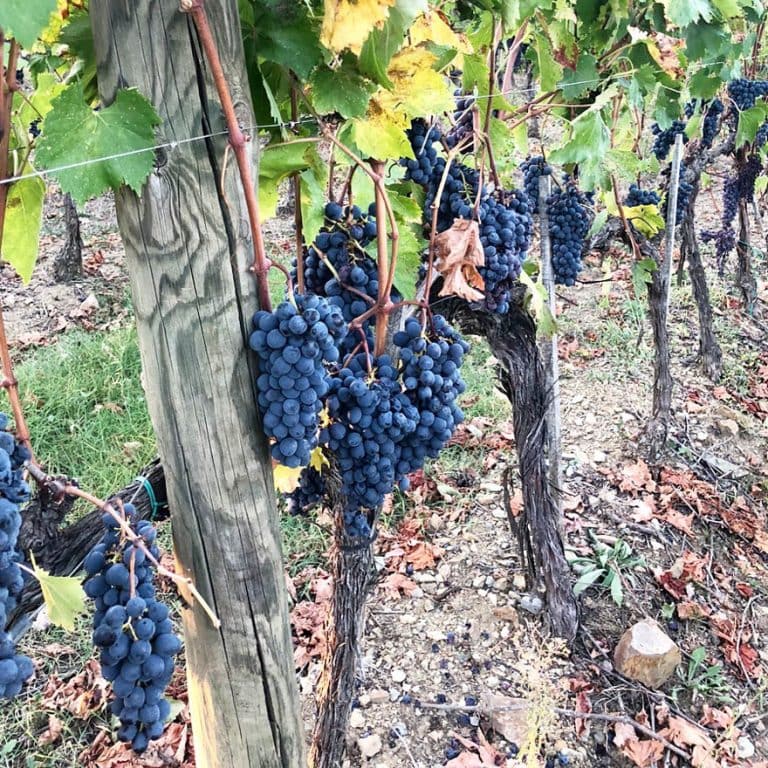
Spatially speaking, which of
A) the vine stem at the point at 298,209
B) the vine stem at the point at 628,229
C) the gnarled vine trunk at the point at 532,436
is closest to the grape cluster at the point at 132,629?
the vine stem at the point at 298,209

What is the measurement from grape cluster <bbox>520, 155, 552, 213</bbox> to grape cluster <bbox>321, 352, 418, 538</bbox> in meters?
1.48

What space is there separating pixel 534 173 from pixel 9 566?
2.40 metres

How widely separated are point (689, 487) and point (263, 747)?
2.97m

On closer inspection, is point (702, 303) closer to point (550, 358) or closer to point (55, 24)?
point (550, 358)

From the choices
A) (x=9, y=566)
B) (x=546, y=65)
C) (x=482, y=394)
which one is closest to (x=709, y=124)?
(x=482, y=394)

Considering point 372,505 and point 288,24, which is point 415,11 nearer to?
point 288,24

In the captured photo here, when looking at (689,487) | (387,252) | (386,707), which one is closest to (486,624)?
(386,707)

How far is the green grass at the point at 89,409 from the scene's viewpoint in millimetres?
3812

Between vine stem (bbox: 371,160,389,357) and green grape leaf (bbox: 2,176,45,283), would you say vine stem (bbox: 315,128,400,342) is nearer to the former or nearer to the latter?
vine stem (bbox: 371,160,389,357)

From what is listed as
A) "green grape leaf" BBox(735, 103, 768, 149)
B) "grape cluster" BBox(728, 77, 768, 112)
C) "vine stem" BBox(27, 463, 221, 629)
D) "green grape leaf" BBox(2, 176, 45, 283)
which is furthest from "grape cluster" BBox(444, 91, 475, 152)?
"grape cluster" BBox(728, 77, 768, 112)

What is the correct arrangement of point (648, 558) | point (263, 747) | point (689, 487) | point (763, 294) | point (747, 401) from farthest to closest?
point (763, 294)
point (747, 401)
point (689, 487)
point (648, 558)
point (263, 747)

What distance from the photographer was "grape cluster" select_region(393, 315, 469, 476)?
1428mm

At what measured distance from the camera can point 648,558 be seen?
325 cm

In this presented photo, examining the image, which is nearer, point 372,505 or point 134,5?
point 134,5
